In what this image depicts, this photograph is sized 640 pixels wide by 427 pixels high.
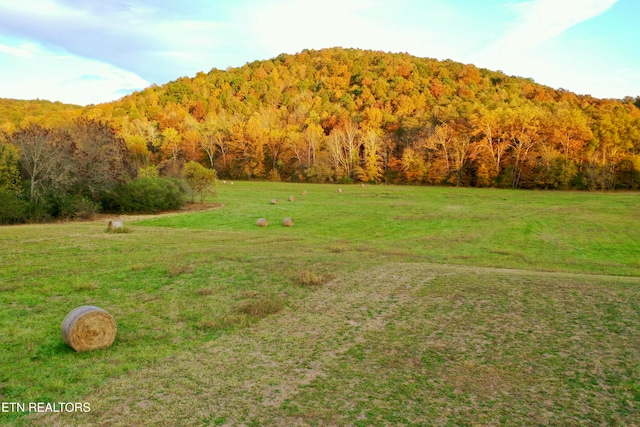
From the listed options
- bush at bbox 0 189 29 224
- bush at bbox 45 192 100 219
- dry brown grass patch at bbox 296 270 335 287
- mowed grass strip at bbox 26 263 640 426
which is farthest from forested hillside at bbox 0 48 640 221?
mowed grass strip at bbox 26 263 640 426

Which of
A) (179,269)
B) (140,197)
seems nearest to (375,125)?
(140,197)

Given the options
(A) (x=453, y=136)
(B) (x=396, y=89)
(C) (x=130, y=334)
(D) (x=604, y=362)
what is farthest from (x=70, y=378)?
(B) (x=396, y=89)

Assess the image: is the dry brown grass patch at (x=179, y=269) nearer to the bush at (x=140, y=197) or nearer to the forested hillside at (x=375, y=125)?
the bush at (x=140, y=197)

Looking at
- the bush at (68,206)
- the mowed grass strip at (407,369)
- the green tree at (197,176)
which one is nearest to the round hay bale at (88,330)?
the mowed grass strip at (407,369)

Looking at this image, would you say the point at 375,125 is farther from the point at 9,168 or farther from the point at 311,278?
the point at 311,278

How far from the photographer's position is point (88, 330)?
Answer: 298 inches

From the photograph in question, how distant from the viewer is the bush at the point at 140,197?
33.8 metres

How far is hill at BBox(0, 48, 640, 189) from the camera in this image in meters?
65.1

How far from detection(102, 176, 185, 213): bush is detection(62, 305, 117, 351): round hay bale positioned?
2871 cm

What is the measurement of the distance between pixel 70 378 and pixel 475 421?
6118mm

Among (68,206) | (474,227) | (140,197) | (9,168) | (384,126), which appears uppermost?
(384,126)

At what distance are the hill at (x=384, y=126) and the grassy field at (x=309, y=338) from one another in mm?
35712

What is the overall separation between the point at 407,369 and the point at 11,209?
91.9ft

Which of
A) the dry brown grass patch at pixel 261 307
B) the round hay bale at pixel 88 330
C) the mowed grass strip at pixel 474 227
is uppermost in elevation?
the round hay bale at pixel 88 330
